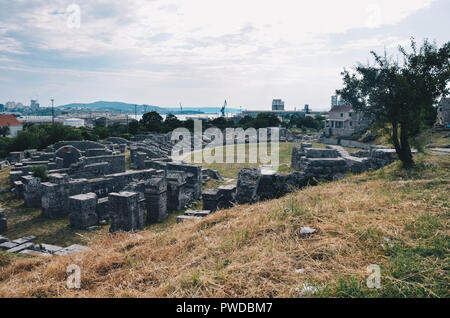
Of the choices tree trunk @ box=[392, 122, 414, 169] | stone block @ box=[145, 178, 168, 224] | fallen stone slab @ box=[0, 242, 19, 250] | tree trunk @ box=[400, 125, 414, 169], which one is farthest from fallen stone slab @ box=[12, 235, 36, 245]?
tree trunk @ box=[400, 125, 414, 169]

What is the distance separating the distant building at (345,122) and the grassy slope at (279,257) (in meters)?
44.0

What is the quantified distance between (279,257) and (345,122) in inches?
1927

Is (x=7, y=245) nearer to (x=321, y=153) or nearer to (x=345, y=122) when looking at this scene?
(x=321, y=153)

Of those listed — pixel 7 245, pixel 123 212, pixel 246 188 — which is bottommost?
pixel 7 245

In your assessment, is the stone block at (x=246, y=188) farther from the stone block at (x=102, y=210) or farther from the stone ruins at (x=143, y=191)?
the stone block at (x=102, y=210)

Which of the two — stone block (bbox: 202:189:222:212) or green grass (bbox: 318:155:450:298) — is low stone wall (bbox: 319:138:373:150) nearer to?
stone block (bbox: 202:189:222:212)

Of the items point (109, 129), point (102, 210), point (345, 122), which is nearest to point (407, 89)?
point (102, 210)

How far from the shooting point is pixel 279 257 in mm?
3578

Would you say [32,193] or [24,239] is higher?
[32,193]

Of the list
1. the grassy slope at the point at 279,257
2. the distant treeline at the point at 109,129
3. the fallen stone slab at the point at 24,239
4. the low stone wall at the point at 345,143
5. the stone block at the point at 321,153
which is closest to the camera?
the grassy slope at the point at 279,257

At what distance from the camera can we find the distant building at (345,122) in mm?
45487

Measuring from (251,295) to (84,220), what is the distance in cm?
1030

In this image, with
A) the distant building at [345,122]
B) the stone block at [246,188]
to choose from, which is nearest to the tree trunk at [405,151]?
the stone block at [246,188]
